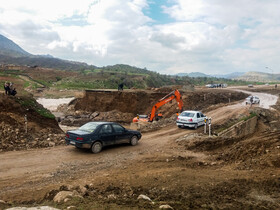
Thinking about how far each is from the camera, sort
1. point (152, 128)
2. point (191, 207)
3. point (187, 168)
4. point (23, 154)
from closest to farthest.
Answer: point (191, 207), point (187, 168), point (23, 154), point (152, 128)

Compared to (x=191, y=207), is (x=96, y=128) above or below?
above

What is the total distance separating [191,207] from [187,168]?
3.87 m

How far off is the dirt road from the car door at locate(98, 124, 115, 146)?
0.51 meters

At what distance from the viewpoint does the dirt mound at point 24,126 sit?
1227cm

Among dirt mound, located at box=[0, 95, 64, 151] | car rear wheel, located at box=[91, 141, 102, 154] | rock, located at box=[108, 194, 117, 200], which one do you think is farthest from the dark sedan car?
rock, located at box=[108, 194, 117, 200]

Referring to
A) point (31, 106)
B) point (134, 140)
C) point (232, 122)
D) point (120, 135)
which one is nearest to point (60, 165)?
point (120, 135)

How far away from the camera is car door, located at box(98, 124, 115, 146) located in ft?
39.3

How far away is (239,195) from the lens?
6891 millimetres

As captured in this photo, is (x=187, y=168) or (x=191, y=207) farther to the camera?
(x=187, y=168)

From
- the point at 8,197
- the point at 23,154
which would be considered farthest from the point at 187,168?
the point at 23,154

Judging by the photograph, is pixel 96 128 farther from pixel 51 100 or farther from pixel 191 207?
pixel 51 100

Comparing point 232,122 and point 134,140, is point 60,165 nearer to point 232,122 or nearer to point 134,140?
point 134,140

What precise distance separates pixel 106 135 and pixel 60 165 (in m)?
3.01

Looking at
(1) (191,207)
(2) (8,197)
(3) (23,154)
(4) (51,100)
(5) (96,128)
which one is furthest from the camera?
(4) (51,100)
